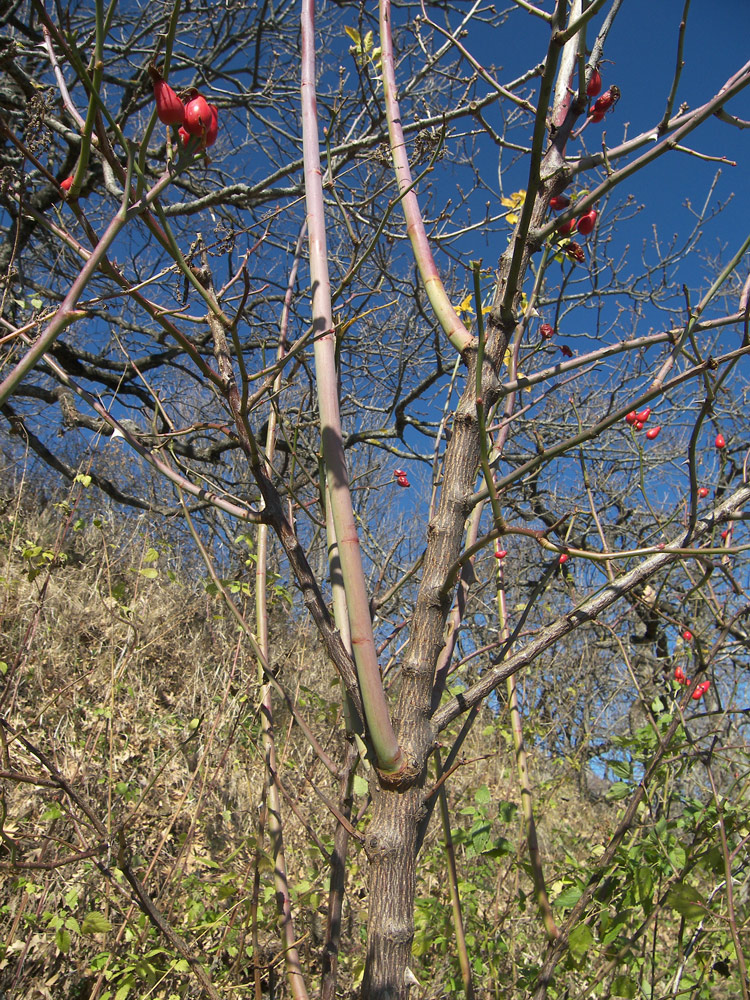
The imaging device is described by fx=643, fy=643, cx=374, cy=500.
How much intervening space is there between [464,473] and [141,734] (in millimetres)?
3209

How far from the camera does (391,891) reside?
32.7 inches

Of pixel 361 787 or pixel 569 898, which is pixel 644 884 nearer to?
pixel 569 898

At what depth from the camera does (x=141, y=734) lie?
353 centimetres

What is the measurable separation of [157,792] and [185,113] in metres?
3.16

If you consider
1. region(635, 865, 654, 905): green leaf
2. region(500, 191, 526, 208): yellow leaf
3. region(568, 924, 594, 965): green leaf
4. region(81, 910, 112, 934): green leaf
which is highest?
region(500, 191, 526, 208): yellow leaf

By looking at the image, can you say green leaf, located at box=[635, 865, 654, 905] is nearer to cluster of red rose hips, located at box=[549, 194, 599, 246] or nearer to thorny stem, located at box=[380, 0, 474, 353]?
thorny stem, located at box=[380, 0, 474, 353]

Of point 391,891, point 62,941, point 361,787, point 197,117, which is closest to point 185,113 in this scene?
point 197,117

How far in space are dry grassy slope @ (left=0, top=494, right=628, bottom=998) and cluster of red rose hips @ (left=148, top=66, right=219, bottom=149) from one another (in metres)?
1.26

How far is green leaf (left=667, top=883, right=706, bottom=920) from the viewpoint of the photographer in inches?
49.2

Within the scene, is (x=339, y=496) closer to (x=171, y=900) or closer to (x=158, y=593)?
(x=171, y=900)

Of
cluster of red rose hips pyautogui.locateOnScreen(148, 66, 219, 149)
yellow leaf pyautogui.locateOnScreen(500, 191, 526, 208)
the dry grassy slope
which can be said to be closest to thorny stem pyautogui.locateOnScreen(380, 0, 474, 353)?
cluster of red rose hips pyautogui.locateOnScreen(148, 66, 219, 149)

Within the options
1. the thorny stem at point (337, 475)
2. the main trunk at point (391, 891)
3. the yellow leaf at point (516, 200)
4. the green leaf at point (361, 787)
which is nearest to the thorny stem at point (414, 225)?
the thorny stem at point (337, 475)

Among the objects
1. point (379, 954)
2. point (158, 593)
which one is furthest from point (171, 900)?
point (158, 593)

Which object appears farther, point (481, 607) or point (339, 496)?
point (481, 607)
